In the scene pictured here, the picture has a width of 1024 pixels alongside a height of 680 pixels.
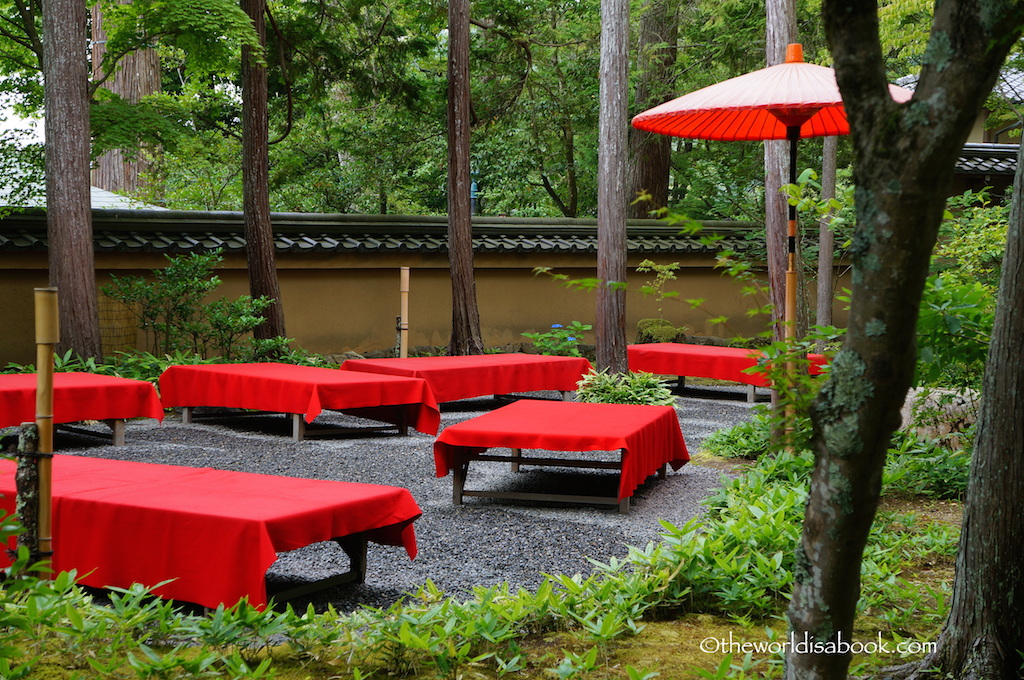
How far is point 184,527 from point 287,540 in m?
0.41

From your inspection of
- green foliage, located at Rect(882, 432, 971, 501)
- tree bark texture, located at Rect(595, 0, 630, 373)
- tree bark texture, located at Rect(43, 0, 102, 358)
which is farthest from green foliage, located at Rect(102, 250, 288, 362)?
green foliage, located at Rect(882, 432, 971, 501)

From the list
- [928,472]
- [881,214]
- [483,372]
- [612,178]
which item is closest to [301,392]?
[483,372]

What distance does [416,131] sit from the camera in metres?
15.1

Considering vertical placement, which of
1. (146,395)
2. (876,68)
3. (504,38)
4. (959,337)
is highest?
(504,38)

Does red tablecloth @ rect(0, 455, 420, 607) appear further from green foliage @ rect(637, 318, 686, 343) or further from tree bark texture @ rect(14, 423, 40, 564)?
green foliage @ rect(637, 318, 686, 343)

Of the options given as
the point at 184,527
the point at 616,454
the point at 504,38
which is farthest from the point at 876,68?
the point at 504,38

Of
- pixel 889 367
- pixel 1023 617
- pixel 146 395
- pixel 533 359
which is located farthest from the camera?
→ pixel 533 359

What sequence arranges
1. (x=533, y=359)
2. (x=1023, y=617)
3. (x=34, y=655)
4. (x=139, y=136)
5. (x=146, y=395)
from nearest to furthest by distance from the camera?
(x=1023, y=617), (x=34, y=655), (x=146, y=395), (x=533, y=359), (x=139, y=136)

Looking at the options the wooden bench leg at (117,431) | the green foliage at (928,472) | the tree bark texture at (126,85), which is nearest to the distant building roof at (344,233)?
the wooden bench leg at (117,431)

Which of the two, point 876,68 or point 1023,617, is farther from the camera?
point 1023,617

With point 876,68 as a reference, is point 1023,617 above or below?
below

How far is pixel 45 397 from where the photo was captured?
3.51 metres

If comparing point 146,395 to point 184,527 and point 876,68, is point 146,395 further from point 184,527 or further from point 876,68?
point 876,68

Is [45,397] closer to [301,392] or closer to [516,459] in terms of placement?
[516,459]
